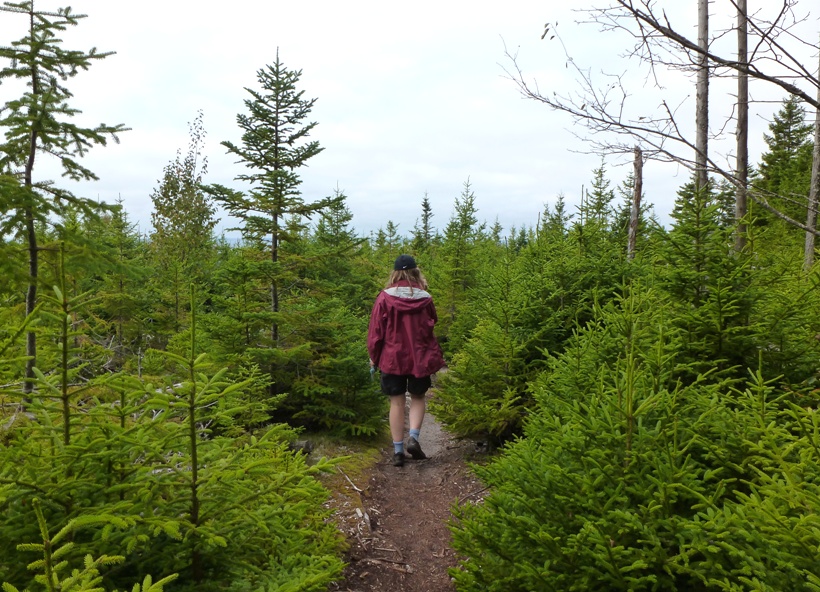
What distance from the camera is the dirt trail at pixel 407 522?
171 inches

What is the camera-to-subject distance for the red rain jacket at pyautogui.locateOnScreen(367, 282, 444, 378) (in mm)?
6625

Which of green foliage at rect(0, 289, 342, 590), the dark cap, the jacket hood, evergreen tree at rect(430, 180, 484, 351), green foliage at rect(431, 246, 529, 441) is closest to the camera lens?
green foliage at rect(0, 289, 342, 590)

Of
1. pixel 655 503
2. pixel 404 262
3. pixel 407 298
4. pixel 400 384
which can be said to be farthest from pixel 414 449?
pixel 655 503

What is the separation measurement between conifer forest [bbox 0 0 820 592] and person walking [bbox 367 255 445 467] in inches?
17.7

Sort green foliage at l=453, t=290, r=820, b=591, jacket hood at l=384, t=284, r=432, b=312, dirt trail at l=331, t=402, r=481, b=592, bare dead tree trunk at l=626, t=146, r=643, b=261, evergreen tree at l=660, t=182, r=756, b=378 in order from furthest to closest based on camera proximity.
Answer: bare dead tree trunk at l=626, t=146, r=643, b=261 < jacket hood at l=384, t=284, r=432, b=312 < dirt trail at l=331, t=402, r=481, b=592 < evergreen tree at l=660, t=182, r=756, b=378 < green foliage at l=453, t=290, r=820, b=591

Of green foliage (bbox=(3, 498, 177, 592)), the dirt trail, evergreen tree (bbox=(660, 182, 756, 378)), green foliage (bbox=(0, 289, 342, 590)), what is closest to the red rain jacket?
the dirt trail

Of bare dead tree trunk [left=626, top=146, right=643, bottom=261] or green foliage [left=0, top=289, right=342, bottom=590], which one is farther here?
bare dead tree trunk [left=626, top=146, right=643, bottom=261]

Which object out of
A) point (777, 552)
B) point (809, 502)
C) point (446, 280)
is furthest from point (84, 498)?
point (446, 280)

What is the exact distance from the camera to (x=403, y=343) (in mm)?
6699

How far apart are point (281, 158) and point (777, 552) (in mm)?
6986

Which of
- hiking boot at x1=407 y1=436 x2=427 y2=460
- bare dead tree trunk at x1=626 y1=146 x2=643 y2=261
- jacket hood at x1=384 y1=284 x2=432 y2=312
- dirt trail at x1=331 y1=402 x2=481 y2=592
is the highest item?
bare dead tree trunk at x1=626 y1=146 x2=643 y2=261

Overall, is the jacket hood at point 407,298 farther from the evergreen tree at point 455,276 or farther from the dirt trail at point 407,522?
the evergreen tree at point 455,276

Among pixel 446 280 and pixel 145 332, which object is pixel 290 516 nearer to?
pixel 145 332

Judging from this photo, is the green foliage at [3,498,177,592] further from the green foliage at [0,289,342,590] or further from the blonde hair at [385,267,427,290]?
the blonde hair at [385,267,427,290]
